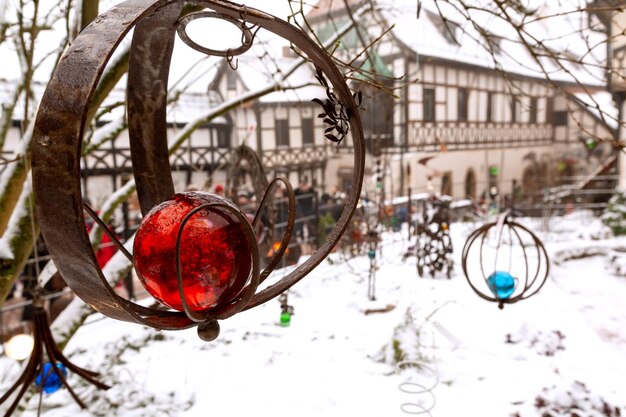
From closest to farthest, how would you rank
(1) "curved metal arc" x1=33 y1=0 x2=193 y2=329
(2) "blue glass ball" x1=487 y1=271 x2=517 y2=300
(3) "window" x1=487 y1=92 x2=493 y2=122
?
(1) "curved metal arc" x1=33 y1=0 x2=193 y2=329 < (2) "blue glass ball" x1=487 y1=271 x2=517 y2=300 < (3) "window" x1=487 y1=92 x2=493 y2=122

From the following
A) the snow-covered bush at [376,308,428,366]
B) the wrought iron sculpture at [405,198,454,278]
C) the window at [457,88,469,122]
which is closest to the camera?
the snow-covered bush at [376,308,428,366]

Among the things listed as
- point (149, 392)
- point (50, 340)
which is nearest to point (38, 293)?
point (50, 340)

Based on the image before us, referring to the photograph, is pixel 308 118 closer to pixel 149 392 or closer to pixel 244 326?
pixel 244 326

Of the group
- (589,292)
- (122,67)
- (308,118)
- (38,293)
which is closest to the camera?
(38,293)

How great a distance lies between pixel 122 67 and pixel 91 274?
123 centimetres

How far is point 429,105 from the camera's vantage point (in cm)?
983

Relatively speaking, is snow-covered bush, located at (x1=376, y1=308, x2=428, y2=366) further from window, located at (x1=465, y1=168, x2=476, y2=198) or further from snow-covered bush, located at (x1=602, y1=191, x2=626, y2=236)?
window, located at (x1=465, y1=168, x2=476, y2=198)

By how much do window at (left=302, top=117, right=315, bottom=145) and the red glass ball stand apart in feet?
31.1

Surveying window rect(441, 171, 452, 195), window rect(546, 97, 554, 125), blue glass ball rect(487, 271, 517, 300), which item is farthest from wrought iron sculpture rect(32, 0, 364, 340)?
window rect(546, 97, 554, 125)

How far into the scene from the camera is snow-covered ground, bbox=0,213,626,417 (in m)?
2.11

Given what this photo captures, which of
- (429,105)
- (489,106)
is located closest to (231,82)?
(429,105)

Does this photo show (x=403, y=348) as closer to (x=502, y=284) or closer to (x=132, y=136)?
(x=502, y=284)

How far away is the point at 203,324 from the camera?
1.73ft

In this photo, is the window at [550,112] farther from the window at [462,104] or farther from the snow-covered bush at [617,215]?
the snow-covered bush at [617,215]
